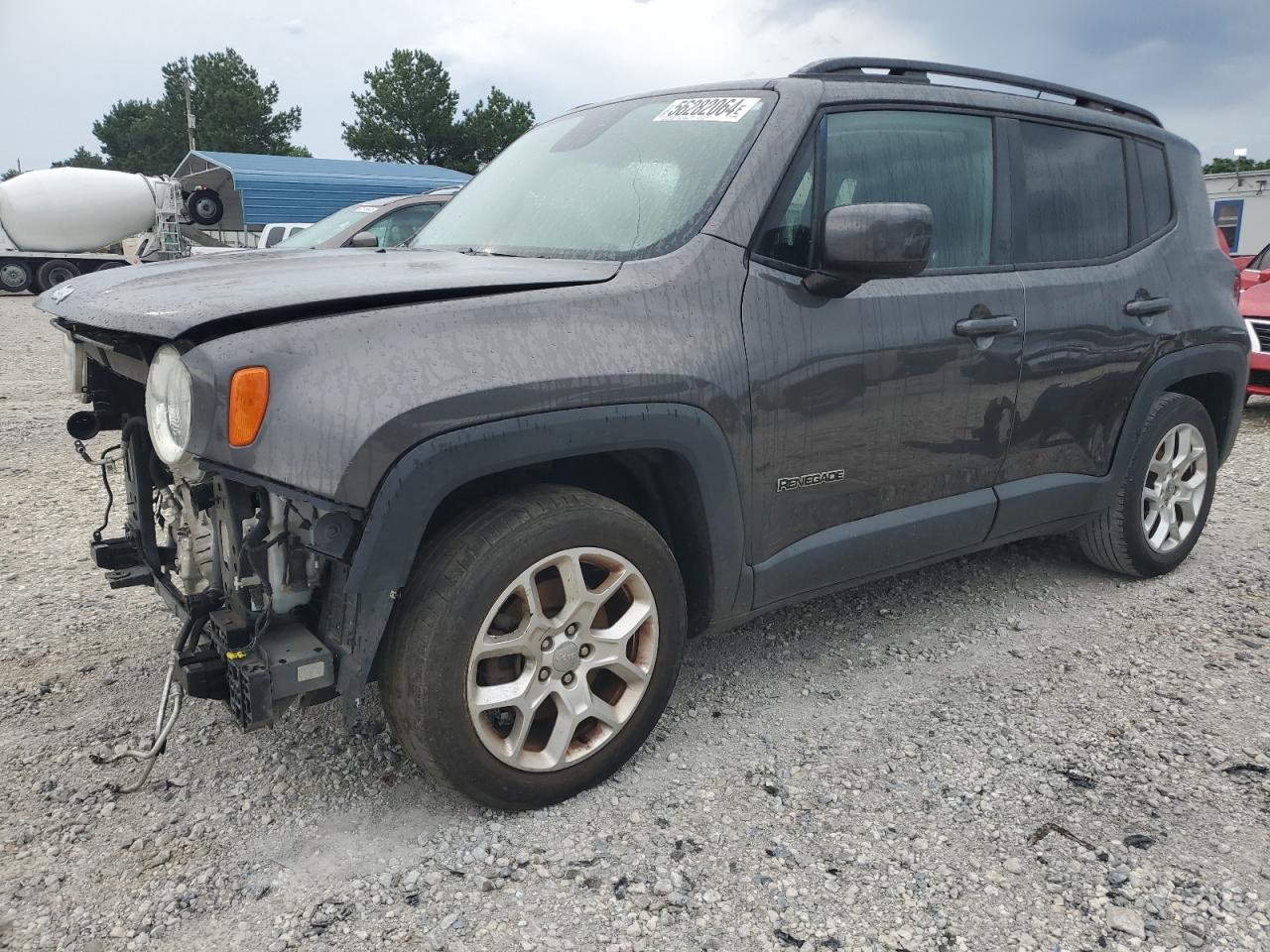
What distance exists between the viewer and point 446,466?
209 centimetres

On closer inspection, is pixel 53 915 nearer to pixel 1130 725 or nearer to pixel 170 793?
pixel 170 793

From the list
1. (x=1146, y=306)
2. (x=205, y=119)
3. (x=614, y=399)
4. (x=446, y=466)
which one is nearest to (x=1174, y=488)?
(x=1146, y=306)

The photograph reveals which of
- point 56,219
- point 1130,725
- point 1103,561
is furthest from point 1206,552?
point 56,219

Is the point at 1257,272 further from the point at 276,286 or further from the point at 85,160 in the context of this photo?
the point at 85,160

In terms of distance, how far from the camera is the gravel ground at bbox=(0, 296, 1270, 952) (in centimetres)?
212

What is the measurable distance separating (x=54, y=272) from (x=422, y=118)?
3330cm

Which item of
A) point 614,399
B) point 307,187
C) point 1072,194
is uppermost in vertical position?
point 307,187

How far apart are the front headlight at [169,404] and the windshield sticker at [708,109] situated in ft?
5.43

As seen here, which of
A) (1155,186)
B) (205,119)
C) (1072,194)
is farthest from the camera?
(205,119)

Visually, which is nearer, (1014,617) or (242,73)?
(1014,617)

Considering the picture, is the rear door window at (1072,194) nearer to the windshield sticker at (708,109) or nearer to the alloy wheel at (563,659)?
the windshield sticker at (708,109)

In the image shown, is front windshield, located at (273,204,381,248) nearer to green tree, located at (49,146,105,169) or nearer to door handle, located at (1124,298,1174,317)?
door handle, located at (1124,298,1174,317)

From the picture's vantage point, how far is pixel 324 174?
2950cm

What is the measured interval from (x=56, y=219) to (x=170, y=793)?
2503 cm
